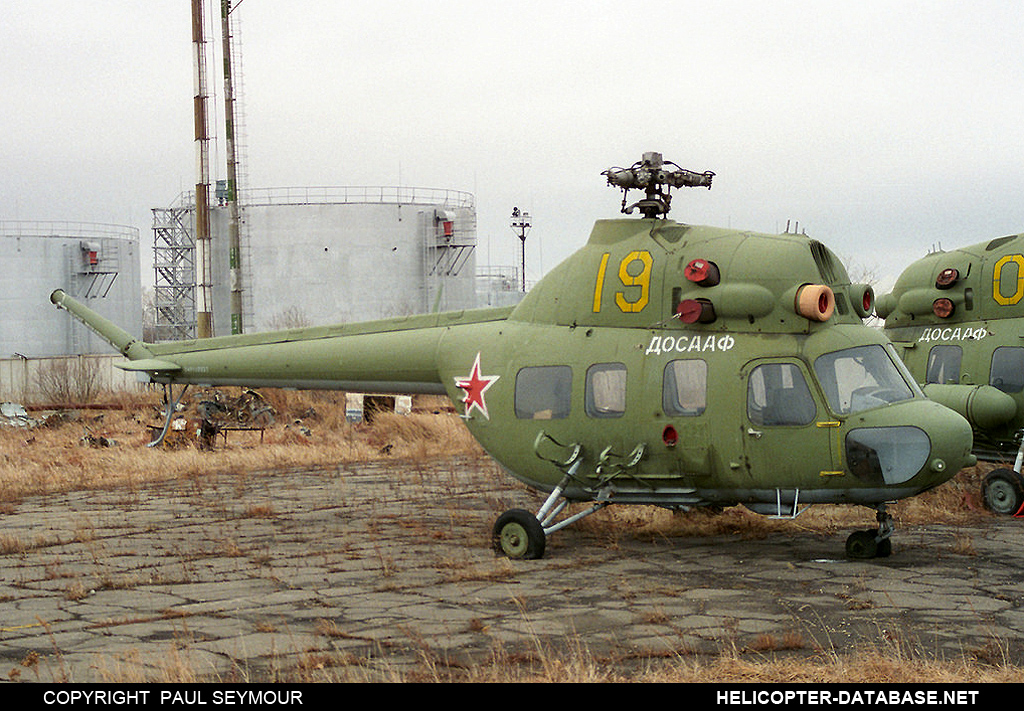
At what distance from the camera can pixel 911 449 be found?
388 inches

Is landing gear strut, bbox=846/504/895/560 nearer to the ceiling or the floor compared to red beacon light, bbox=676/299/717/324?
nearer to the floor

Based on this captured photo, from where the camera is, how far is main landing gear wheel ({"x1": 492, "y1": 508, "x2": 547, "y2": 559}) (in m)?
10.8

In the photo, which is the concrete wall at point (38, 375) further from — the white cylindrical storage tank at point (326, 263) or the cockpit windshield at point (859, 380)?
the cockpit windshield at point (859, 380)

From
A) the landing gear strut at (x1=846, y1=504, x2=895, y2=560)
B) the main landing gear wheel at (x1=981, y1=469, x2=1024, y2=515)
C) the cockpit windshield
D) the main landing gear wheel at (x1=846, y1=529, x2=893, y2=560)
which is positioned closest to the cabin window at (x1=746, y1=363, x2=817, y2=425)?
the cockpit windshield

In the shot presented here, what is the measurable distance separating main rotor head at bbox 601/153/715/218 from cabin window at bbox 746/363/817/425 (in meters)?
2.36

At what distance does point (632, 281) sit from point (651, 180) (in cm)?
119

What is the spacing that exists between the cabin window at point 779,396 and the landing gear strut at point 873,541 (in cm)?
132

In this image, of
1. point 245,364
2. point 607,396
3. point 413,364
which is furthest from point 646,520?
point 245,364

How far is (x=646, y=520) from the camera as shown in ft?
43.1

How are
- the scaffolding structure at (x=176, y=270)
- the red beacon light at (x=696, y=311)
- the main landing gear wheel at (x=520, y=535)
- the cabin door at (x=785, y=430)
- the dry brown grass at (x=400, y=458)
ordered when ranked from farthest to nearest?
the scaffolding structure at (x=176, y=270), the main landing gear wheel at (x=520, y=535), the red beacon light at (x=696, y=311), the cabin door at (x=785, y=430), the dry brown grass at (x=400, y=458)

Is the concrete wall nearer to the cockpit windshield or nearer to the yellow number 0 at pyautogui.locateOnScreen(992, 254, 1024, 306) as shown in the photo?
the yellow number 0 at pyautogui.locateOnScreen(992, 254, 1024, 306)

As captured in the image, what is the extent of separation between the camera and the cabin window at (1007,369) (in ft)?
47.4

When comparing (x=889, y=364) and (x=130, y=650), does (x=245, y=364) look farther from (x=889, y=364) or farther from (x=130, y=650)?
(x=889, y=364)

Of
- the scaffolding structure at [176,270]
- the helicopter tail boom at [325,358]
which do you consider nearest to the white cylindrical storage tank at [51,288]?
the scaffolding structure at [176,270]
